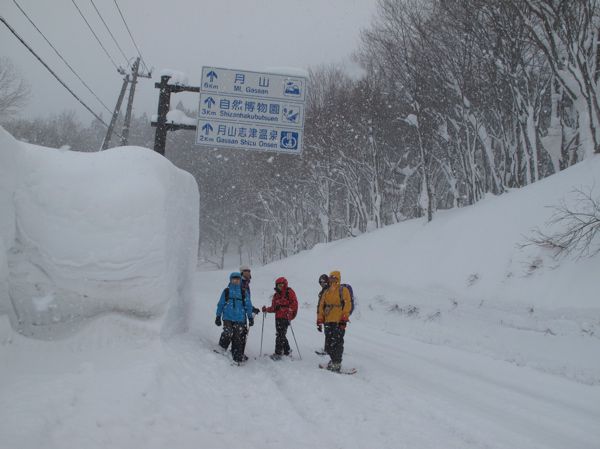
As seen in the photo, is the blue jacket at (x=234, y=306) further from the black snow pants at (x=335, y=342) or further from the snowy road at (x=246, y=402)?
the black snow pants at (x=335, y=342)

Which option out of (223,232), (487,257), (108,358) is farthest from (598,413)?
(223,232)

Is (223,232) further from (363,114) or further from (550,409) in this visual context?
(550,409)

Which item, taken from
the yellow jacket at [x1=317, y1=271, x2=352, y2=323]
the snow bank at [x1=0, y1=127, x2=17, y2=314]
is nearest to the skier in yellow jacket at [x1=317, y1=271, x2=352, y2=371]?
the yellow jacket at [x1=317, y1=271, x2=352, y2=323]

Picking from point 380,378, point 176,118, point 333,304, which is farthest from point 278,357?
point 176,118

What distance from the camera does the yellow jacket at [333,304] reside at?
24.9 ft

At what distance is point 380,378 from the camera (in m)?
6.86

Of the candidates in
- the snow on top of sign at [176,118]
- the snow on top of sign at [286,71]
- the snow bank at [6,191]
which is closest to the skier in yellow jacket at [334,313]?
the snow bank at [6,191]

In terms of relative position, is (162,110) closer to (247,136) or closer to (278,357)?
(247,136)

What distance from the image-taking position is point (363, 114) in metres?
23.2

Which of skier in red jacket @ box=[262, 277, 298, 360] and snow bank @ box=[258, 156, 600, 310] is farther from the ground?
snow bank @ box=[258, 156, 600, 310]

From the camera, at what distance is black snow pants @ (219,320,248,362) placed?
7.16 metres

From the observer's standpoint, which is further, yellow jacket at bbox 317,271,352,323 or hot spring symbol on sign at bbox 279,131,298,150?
hot spring symbol on sign at bbox 279,131,298,150

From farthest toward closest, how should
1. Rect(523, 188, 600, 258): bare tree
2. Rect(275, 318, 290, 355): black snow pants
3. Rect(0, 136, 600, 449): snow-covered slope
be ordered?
Rect(523, 188, 600, 258): bare tree
Rect(275, 318, 290, 355): black snow pants
Rect(0, 136, 600, 449): snow-covered slope

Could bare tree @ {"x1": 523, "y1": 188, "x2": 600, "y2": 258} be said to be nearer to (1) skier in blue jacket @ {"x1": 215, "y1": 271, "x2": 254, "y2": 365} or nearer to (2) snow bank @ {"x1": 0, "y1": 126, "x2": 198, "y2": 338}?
(1) skier in blue jacket @ {"x1": 215, "y1": 271, "x2": 254, "y2": 365}
